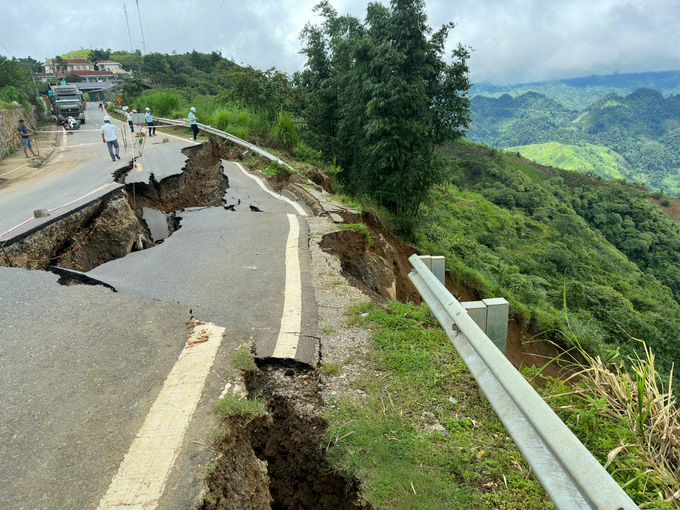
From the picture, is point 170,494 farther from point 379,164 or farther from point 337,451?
point 379,164

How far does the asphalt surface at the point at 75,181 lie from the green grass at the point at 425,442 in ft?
18.3

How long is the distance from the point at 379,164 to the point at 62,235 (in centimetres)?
772

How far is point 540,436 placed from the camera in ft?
5.56

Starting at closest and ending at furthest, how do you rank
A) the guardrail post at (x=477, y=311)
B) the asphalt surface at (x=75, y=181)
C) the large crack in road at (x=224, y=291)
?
the large crack in road at (x=224, y=291) < the guardrail post at (x=477, y=311) < the asphalt surface at (x=75, y=181)

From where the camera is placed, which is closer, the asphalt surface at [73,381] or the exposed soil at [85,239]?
the asphalt surface at [73,381]

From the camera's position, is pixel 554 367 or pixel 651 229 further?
pixel 651 229

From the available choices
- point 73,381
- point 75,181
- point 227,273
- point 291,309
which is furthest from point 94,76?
point 73,381

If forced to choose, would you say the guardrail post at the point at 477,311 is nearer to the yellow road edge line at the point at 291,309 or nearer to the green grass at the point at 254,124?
the yellow road edge line at the point at 291,309

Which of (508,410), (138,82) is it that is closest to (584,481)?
(508,410)

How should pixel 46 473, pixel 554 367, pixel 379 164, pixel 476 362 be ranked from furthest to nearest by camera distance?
pixel 379 164 → pixel 554 367 → pixel 476 362 → pixel 46 473

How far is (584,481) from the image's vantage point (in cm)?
143

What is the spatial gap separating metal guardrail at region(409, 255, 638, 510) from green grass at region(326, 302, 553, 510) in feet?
1.27

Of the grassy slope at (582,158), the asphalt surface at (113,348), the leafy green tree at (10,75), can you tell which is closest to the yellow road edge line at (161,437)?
the asphalt surface at (113,348)

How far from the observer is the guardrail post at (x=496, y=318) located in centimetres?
280
